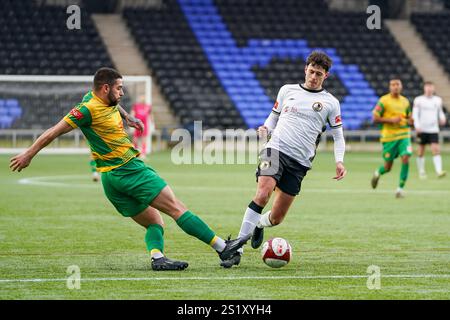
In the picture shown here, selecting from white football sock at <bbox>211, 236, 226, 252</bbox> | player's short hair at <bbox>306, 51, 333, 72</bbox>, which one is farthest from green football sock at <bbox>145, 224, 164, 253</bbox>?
player's short hair at <bbox>306, 51, 333, 72</bbox>

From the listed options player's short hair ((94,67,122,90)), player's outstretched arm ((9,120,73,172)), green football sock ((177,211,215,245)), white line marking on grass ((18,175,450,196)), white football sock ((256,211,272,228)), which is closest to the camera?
player's outstretched arm ((9,120,73,172))

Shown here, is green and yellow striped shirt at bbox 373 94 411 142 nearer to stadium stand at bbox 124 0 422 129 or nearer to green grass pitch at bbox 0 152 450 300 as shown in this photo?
green grass pitch at bbox 0 152 450 300

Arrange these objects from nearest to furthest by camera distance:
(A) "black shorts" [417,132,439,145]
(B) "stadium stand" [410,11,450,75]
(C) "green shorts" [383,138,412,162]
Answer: (C) "green shorts" [383,138,412,162]
(A) "black shorts" [417,132,439,145]
(B) "stadium stand" [410,11,450,75]

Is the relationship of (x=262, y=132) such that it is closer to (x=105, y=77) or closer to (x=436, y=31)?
(x=105, y=77)

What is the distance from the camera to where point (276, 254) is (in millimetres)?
9375

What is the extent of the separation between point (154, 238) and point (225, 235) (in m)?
2.91

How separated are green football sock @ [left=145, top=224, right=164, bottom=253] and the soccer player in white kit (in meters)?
0.82

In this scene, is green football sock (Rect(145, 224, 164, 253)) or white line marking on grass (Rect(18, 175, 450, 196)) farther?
white line marking on grass (Rect(18, 175, 450, 196))

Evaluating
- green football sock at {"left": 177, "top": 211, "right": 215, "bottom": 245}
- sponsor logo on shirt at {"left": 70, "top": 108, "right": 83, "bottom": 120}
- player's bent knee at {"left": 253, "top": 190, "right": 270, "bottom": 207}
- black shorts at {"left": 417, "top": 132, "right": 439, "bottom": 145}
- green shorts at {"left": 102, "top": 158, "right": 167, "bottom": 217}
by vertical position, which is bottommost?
black shorts at {"left": 417, "top": 132, "right": 439, "bottom": 145}

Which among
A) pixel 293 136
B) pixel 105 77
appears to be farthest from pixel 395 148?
pixel 105 77

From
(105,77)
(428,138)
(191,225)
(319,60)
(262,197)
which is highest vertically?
(319,60)

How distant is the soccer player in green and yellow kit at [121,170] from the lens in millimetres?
9148

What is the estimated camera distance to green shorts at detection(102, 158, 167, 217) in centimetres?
915
